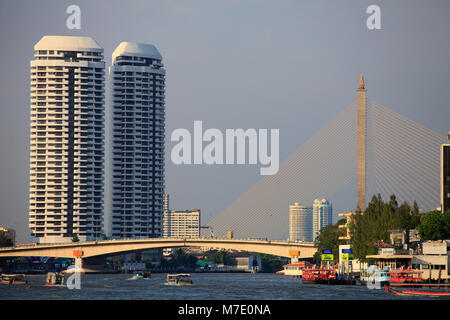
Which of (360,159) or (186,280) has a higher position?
(360,159)

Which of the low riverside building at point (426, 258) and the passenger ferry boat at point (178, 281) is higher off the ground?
the low riverside building at point (426, 258)

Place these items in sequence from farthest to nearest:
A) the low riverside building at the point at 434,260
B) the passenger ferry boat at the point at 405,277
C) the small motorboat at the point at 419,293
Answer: the low riverside building at the point at 434,260
the passenger ferry boat at the point at 405,277
the small motorboat at the point at 419,293

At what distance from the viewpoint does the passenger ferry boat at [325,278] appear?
119 m

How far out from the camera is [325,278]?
121 meters

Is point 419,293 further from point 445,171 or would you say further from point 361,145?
point 445,171

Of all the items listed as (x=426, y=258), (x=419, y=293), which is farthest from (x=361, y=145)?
(x=419, y=293)

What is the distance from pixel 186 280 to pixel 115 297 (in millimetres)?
37906

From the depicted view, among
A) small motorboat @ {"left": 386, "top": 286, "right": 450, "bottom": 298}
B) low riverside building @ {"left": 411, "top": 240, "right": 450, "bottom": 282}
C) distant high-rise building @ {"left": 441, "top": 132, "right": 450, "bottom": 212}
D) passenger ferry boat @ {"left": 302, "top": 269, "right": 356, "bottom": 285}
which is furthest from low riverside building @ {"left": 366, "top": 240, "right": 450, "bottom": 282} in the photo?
distant high-rise building @ {"left": 441, "top": 132, "right": 450, "bottom": 212}

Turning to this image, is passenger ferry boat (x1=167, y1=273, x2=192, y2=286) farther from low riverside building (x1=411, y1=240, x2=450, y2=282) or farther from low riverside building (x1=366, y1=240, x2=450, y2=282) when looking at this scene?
low riverside building (x1=411, y1=240, x2=450, y2=282)

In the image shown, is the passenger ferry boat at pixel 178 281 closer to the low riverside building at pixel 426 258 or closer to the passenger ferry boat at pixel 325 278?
the passenger ferry boat at pixel 325 278

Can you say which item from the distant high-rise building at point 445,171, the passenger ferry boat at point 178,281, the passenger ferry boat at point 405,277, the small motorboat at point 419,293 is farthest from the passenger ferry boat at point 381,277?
the distant high-rise building at point 445,171
